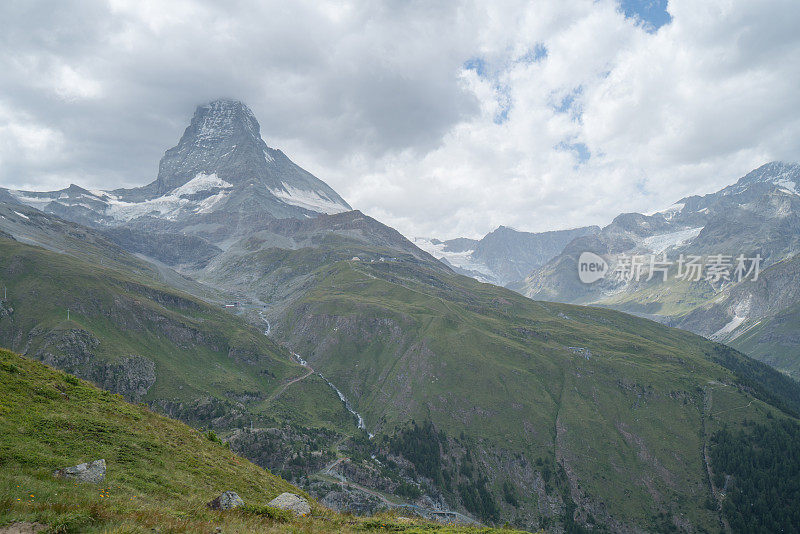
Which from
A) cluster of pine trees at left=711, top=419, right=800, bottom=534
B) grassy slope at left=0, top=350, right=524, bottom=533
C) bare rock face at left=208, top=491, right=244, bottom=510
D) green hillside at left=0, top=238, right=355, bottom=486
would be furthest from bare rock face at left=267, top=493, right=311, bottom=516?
cluster of pine trees at left=711, top=419, right=800, bottom=534

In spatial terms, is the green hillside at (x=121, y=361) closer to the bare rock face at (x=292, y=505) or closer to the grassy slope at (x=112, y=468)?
the grassy slope at (x=112, y=468)

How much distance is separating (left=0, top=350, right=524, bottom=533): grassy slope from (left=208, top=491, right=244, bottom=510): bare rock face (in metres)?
0.96

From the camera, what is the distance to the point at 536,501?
173 meters

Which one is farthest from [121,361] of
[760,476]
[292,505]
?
[760,476]

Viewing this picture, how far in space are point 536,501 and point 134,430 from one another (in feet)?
605

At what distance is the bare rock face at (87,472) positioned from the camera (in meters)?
25.5

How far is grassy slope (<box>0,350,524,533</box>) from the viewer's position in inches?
803

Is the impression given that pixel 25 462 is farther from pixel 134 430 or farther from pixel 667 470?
pixel 667 470

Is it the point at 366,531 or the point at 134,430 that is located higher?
the point at 134,430

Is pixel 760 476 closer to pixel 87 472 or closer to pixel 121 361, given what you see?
pixel 87 472

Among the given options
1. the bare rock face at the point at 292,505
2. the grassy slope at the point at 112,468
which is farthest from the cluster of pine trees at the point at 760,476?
the grassy slope at the point at 112,468

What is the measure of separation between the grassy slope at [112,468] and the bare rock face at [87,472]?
61 cm

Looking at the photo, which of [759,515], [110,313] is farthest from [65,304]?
[759,515]

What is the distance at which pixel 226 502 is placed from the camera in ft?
94.1
